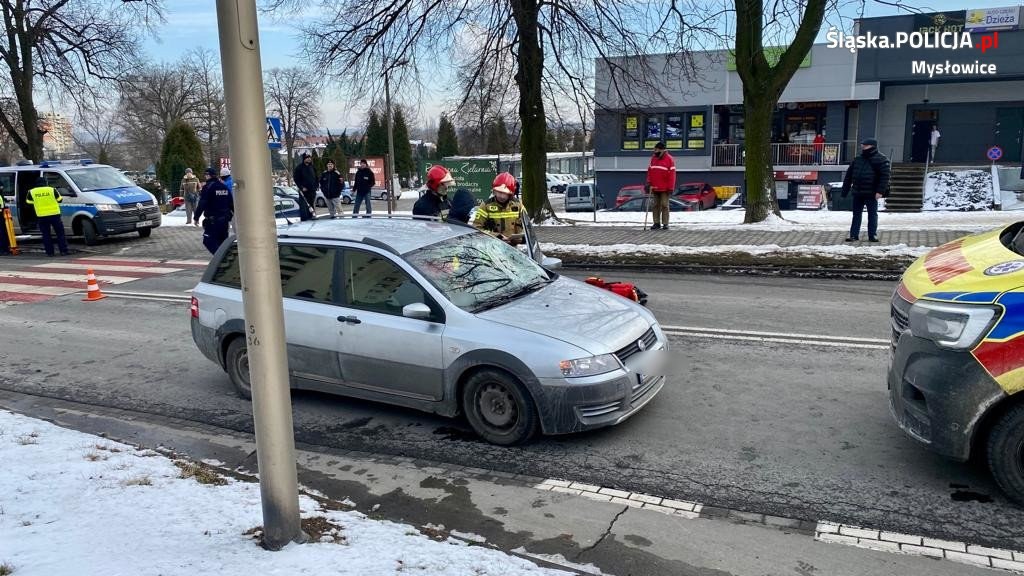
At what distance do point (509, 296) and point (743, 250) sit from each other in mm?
8210

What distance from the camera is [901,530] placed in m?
3.97

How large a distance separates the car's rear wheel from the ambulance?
7.54 feet

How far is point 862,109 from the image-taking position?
1409 inches

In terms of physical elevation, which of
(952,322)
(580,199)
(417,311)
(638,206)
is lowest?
(580,199)

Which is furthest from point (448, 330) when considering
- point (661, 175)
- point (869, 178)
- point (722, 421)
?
point (661, 175)

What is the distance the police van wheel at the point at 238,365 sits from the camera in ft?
21.6

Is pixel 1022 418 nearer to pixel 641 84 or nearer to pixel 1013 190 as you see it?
pixel 641 84

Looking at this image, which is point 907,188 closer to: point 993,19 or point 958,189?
point 958,189

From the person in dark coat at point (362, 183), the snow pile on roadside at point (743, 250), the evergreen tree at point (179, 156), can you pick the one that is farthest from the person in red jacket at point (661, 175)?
the evergreen tree at point (179, 156)

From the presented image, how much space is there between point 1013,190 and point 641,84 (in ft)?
66.1

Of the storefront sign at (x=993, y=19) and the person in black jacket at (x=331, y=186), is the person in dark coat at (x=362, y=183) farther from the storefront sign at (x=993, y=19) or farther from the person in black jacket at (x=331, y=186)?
the storefront sign at (x=993, y=19)

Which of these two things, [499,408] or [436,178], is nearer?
[499,408]

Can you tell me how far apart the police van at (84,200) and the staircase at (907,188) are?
2652cm

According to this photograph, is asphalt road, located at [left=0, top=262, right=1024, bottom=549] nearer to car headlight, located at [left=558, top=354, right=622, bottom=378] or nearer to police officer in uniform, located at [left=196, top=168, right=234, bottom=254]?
car headlight, located at [left=558, top=354, right=622, bottom=378]
